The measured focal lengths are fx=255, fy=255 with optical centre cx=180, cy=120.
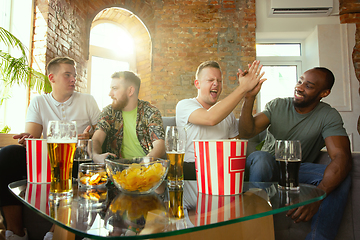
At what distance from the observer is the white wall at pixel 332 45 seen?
12.9ft

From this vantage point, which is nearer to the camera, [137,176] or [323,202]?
[137,176]

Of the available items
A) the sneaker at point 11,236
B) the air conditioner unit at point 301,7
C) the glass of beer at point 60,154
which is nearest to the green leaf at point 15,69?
the sneaker at point 11,236

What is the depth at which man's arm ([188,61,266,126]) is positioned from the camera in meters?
1.31

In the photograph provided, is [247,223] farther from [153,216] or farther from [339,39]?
[339,39]

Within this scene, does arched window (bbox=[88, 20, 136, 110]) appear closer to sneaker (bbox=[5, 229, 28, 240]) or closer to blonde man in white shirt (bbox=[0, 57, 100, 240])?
blonde man in white shirt (bbox=[0, 57, 100, 240])

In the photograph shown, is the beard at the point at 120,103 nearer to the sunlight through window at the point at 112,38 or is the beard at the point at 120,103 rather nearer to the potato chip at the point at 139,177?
the potato chip at the point at 139,177

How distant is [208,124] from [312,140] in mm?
652

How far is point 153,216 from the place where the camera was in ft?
1.56

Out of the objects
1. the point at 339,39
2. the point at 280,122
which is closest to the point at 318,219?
the point at 280,122

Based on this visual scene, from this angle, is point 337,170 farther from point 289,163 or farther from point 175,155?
point 175,155

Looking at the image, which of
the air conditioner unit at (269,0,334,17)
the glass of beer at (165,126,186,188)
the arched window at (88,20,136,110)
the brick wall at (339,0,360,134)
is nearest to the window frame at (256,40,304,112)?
the air conditioner unit at (269,0,334,17)

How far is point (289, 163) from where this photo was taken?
2.68ft

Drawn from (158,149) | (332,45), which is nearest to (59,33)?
(158,149)

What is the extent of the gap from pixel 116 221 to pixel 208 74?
1.43 metres
